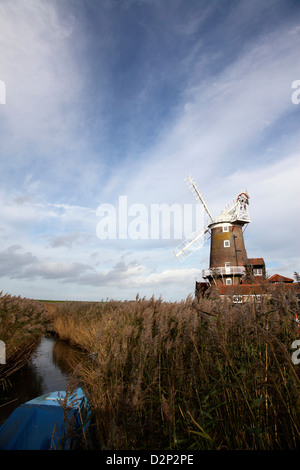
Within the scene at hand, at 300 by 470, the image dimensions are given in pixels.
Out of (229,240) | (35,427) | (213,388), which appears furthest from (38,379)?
(229,240)

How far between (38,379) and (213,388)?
7.58 metres

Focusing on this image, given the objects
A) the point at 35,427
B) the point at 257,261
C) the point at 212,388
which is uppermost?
the point at 257,261

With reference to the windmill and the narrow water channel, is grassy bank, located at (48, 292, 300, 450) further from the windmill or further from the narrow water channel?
the windmill

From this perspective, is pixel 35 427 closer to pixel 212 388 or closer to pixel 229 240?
pixel 212 388

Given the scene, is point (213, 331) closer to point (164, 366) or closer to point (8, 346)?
point (164, 366)

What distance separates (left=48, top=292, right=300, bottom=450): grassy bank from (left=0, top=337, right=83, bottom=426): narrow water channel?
2.63m

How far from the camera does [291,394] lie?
2.23 metres

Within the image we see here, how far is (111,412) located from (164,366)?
0.87 m

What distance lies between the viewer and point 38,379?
8211mm

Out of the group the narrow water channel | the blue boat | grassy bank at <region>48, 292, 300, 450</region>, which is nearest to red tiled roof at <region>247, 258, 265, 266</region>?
the narrow water channel
